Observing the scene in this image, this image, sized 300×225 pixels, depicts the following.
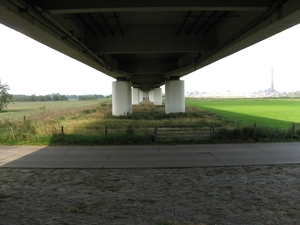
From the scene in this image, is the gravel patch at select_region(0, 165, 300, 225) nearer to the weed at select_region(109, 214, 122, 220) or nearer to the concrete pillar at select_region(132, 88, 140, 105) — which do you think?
the weed at select_region(109, 214, 122, 220)

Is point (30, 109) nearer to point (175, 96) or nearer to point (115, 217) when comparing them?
point (175, 96)

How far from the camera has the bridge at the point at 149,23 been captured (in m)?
10.2

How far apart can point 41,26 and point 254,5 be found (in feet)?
24.5

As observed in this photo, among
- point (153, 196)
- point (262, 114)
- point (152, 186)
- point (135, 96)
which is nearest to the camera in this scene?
point (153, 196)

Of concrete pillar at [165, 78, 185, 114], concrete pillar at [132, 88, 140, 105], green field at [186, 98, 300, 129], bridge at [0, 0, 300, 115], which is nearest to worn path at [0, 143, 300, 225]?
bridge at [0, 0, 300, 115]

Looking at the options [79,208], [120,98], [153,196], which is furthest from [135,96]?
[79,208]

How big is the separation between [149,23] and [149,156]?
25.7 feet

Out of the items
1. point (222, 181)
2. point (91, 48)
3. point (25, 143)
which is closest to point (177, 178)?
point (222, 181)

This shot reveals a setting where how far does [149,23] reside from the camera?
16.7m

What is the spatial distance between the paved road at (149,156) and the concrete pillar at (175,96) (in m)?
23.8

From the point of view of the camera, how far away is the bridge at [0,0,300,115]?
33.4 feet

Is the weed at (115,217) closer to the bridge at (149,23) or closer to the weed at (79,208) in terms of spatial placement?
the weed at (79,208)

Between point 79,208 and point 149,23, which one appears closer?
point 79,208

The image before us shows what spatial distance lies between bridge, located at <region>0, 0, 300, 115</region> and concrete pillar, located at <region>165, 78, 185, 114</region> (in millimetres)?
13436
